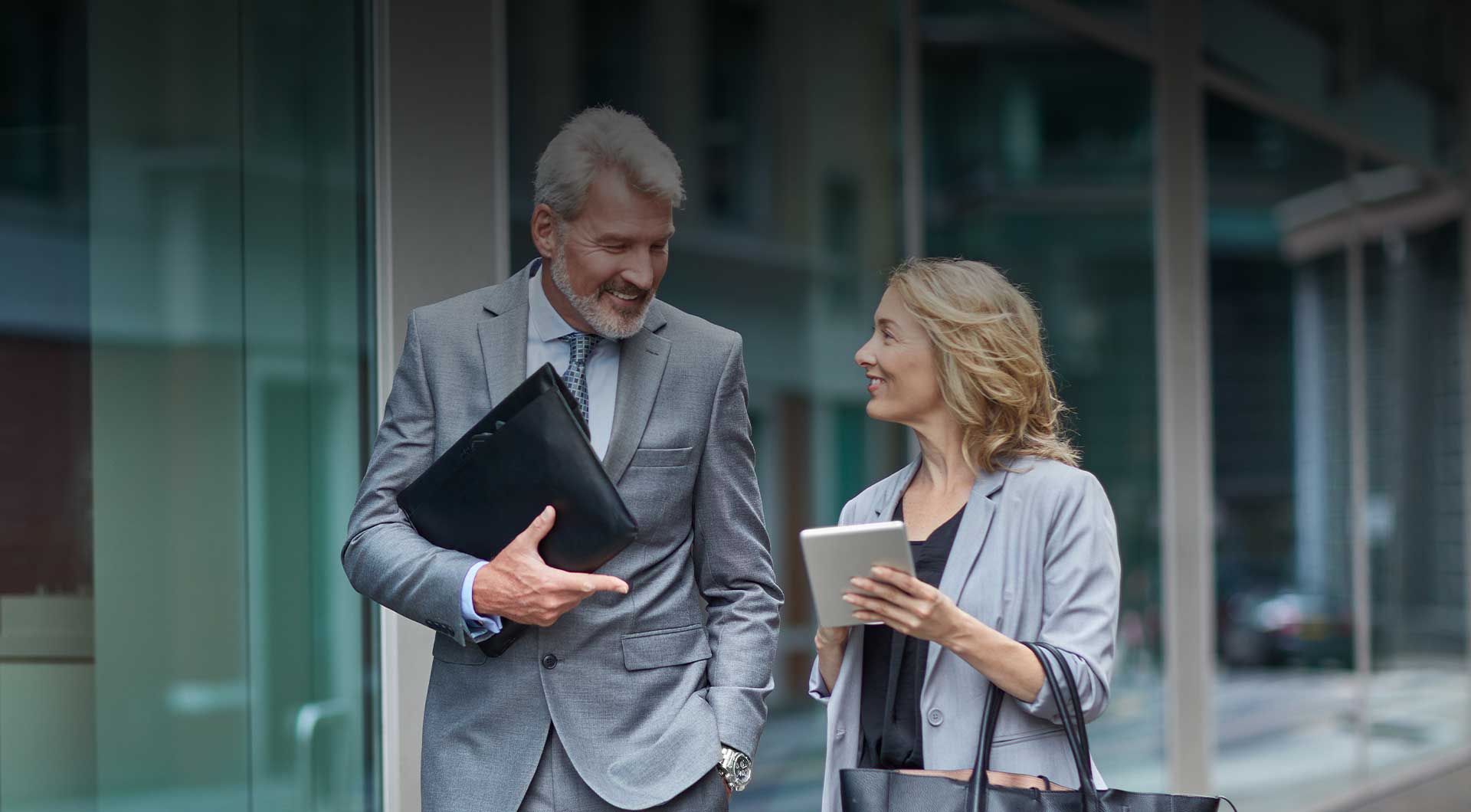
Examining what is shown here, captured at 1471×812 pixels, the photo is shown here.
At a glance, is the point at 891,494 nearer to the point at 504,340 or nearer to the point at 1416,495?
the point at 504,340

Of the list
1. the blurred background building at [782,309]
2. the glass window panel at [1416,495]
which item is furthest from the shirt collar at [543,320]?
the glass window panel at [1416,495]

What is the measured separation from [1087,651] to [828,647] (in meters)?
0.42

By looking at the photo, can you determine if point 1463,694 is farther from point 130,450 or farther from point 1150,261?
point 130,450

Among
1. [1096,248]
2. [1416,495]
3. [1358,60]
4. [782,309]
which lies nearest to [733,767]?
[782,309]

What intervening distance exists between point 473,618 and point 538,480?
217 mm

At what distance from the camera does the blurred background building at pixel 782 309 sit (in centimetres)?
284

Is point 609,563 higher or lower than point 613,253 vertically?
lower

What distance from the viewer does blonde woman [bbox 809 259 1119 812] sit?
231 cm

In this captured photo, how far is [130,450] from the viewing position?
2867 mm

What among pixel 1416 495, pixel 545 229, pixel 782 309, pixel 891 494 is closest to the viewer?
pixel 545 229

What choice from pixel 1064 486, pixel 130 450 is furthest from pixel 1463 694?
pixel 130 450

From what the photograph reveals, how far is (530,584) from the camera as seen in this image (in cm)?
203

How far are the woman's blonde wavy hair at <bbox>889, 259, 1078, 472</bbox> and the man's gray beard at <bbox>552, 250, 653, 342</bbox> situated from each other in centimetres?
49

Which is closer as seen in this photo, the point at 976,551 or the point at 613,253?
the point at 613,253
